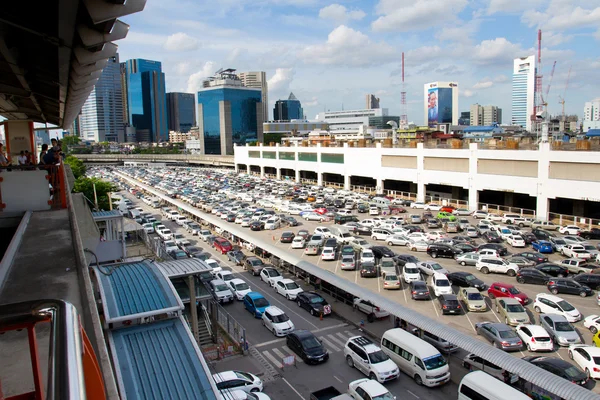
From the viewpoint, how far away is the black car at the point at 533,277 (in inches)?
543

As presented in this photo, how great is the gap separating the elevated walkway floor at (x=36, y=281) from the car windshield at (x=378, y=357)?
6411 mm

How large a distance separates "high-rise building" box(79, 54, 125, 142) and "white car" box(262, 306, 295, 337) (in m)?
134

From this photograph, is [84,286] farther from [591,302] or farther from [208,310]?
[591,302]

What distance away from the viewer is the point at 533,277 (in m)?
13.8

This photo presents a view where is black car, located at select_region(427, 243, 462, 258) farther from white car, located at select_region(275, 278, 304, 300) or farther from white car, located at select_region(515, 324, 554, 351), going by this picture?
white car, located at select_region(515, 324, 554, 351)

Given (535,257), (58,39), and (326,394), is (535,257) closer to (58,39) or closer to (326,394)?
(326,394)

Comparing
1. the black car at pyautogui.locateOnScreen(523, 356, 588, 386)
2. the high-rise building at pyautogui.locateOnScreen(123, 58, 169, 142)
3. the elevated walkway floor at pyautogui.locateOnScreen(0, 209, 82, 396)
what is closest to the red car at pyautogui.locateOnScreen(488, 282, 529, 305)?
the black car at pyautogui.locateOnScreen(523, 356, 588, 386)

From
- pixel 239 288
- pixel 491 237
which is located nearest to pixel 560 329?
pixel 239 288

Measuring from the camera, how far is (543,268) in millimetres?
14820

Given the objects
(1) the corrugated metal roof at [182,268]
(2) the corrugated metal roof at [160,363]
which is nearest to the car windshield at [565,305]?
(1) the corrugated metal roof at [182,268]

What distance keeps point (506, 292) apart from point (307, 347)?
604cm

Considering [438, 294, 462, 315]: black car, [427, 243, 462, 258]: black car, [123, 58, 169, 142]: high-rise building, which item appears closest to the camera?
[438, 294, 462, 315]: black car

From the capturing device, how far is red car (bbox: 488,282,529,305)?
40.7ft

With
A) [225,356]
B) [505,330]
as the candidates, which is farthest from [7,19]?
[505,330]
